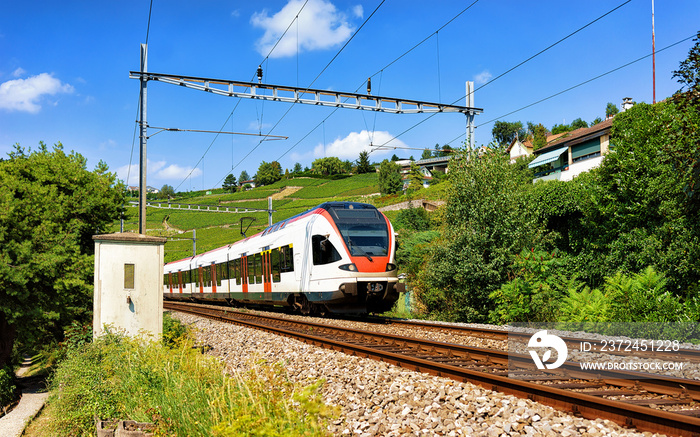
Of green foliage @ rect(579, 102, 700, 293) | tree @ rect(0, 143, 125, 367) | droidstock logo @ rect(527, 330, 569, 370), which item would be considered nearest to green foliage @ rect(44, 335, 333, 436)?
droidstock logo @ rect(527, 330, 569, 370)

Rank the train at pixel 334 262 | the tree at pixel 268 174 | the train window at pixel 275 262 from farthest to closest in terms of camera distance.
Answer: the tree at pixel 268 174 → the train window at pixel 275 262 → the train at pixel 334 262

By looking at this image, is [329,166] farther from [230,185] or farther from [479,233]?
[479,233]

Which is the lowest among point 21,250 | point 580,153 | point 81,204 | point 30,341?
point 30,341

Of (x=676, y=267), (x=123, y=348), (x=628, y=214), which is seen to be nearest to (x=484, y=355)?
(x=123, y=348)

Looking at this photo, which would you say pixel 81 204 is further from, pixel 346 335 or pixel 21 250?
pixel 346 335

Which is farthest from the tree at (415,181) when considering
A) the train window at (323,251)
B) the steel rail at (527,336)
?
the steel rail at (527,336)

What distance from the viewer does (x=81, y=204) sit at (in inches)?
719

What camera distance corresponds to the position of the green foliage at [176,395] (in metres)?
4.04

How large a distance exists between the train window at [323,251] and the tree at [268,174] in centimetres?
10354

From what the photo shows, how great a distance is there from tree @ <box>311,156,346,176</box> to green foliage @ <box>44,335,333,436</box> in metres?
116

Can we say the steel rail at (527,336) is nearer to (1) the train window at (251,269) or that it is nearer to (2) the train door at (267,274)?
(2) the train door at (267,274)

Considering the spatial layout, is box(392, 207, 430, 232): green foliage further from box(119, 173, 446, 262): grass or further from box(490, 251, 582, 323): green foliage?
box(490, 251, 582, 323): green foliage

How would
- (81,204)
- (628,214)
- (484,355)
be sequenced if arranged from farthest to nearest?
(81,204)
(628,214)
(484,355)

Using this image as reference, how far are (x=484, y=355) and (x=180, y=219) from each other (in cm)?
8473
